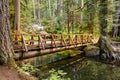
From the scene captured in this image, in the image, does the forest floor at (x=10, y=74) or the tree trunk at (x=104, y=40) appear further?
the tree trunk at (x=104, y=40)

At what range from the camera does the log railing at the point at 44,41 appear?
29.6 feet

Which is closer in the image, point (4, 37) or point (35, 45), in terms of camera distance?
point (4, 37)

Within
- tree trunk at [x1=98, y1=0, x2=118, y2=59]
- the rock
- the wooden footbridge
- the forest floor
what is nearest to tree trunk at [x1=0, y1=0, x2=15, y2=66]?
the forest floor

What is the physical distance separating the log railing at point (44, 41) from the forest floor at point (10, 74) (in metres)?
3.13

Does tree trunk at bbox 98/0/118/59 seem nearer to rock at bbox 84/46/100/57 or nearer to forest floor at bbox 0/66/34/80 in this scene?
rock at bbox 84/46/100/57

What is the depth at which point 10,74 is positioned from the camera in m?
5.41

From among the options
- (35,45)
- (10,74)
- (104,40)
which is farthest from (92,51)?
(10,74)

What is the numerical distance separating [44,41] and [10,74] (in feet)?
19.0

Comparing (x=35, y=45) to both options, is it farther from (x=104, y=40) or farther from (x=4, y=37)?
(x=104, y=40)

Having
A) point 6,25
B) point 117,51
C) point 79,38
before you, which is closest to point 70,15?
point 79,38

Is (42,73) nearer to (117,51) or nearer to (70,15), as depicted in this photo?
(117,51)

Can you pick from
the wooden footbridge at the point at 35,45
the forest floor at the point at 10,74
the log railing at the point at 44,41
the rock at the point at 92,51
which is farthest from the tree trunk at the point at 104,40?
the forest floor at the point at 10,74

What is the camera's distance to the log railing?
29.6 ft

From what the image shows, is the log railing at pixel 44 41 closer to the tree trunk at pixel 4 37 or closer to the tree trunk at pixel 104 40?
the tree trunk at pixel 104 40
